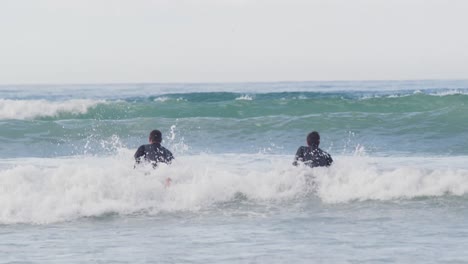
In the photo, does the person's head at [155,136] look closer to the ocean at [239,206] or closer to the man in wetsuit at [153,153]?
the man in wetsuit at [153,153]

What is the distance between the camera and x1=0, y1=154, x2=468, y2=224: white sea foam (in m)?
12.2

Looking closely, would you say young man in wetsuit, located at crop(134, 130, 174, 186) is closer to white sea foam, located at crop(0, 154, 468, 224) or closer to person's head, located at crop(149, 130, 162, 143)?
person's head, located at crop(149, 130, 162, 143)

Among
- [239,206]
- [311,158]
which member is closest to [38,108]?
[311,158]

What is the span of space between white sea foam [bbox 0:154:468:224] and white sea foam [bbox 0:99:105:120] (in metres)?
24.1

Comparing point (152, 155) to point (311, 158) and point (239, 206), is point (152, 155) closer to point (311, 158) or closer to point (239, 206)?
point (239, 206)

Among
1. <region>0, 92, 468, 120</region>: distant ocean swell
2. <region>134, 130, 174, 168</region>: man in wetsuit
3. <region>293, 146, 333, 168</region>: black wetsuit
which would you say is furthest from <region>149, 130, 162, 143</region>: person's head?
<region>0, 92, 468, 120</region>: distant ocean swell

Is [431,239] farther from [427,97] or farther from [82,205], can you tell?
[427,97]

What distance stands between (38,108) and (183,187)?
1042 inches

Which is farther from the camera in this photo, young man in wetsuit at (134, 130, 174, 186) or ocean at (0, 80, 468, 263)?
young man in wetsuit at (134, 130, 174, 186)

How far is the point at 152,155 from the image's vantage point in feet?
44.7

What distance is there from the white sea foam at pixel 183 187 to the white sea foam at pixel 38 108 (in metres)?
24.1

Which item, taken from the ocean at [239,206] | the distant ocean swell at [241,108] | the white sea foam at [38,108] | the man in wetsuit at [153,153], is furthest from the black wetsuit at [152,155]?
the white sea foam at [38,108]

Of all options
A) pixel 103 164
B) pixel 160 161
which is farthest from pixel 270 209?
pixel 103 164

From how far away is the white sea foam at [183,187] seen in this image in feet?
40.2
